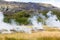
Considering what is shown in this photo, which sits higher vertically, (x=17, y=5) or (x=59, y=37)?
(x=17, y=5)

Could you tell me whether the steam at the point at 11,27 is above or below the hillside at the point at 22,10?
below

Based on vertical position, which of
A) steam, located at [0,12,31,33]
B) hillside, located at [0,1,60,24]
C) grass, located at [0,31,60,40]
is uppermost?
hillside, located at [0,1,60,24]

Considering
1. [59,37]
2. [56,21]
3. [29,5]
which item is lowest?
[59,37]

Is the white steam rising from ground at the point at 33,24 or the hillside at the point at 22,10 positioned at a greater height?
the hillside at the point at 22,10

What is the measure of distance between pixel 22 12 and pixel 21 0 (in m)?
0.10

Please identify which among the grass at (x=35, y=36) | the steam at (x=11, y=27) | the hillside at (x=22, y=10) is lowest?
the grass at (x=35, y=36)

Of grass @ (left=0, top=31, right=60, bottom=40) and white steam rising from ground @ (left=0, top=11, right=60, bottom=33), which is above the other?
white steam rising from ground @ (left=0, top=11, right=60, bottom=33)

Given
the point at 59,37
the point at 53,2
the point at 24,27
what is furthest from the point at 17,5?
the point at 59,37

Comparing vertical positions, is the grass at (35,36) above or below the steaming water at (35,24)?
below

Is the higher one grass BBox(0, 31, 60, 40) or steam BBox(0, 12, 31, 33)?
steam BBox(0, 12, 31, 33)

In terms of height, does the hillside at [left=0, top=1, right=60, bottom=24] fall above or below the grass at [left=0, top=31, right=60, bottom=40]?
above

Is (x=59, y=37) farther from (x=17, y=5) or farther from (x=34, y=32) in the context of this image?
(x=17, y=5)

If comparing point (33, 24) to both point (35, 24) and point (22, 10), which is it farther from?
point (22, 10)

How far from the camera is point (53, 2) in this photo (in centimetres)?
106
